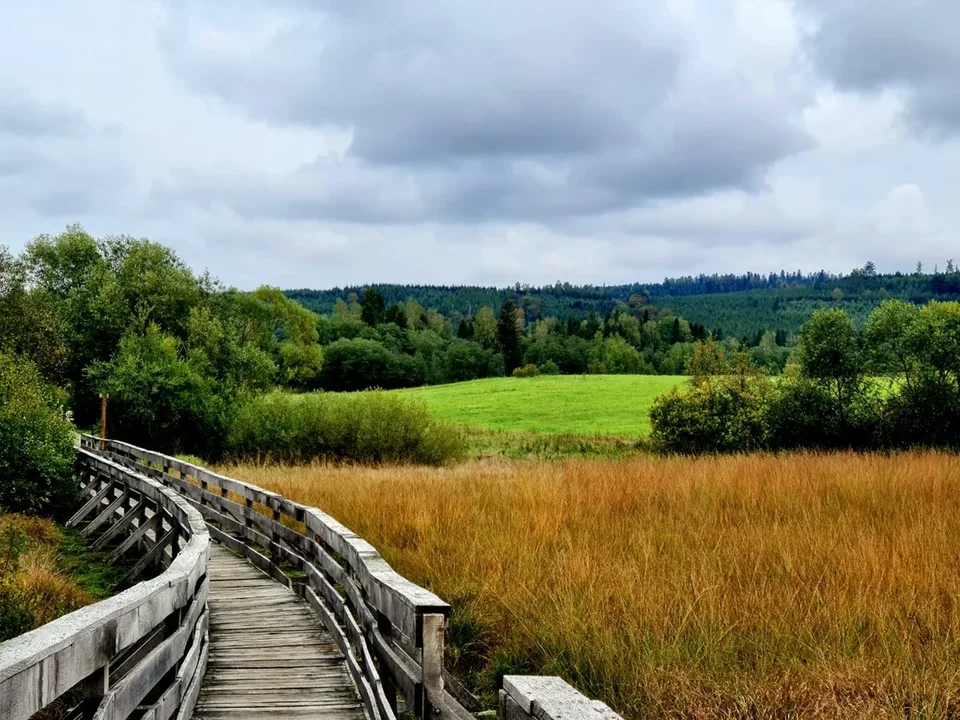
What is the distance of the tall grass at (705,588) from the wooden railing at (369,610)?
0.79m

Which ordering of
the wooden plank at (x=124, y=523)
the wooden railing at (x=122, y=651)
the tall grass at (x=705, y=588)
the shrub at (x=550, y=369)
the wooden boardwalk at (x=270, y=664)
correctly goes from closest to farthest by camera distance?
the wooden railing at (x=122, y=651), the tall grass at (x=705, y=588), the wooden boardwalk at (x=270, y=664), the wooden plank at (x=124, y=523), the shrub at (x=550, y=369)

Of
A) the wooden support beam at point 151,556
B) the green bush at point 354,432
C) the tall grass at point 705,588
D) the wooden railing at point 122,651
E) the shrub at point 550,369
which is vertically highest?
the wooden railing at point 122,651

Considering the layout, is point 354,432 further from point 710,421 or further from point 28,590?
point 28,590

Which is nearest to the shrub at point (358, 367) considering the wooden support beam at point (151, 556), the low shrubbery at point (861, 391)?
the low shrubbery at point (861, 391)

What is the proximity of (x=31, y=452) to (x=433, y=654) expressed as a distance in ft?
63.7

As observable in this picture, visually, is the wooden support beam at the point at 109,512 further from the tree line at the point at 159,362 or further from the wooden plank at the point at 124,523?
the tree line at the point at 159,362

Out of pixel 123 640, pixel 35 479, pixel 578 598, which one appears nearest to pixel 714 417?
pixel 35 479

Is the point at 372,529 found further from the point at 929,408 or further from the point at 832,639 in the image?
the point at 929,408

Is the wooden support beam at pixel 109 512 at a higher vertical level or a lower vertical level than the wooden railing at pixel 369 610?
lower

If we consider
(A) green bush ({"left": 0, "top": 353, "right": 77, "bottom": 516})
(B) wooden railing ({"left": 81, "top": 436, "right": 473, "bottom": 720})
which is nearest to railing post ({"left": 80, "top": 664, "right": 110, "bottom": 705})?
(B) wooden railing ({"left": 81, "top": 436, "right": 473, "bottom": 720})

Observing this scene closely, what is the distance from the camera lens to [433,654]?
3.40 m

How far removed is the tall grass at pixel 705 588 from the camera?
4.54 m

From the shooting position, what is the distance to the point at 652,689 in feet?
14.8

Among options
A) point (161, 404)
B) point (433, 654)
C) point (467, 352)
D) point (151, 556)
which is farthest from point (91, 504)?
point (467, 352)
